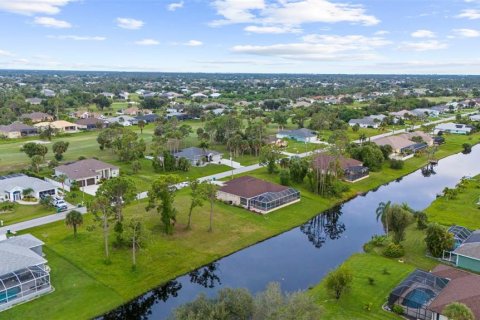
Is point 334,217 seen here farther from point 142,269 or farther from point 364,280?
point 142,269

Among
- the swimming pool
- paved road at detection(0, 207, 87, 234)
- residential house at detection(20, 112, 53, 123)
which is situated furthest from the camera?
residential house at detection(20, 112, 53, 123)

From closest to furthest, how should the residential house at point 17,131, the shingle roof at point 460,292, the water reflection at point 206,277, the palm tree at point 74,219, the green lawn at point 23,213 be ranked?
the shingle roof at point 460,292 → the water reflection at point 206,277 → the palm tree at point 74,219 → the green lawn at point 23,213 → the residential house at point 17,131

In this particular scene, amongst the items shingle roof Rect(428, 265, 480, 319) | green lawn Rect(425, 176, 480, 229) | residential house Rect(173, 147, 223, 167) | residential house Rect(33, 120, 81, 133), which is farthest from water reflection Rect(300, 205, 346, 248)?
residential house Rect(33, 120, 81, 133)

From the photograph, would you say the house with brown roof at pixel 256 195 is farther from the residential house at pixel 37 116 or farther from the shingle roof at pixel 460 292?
the residential house at pixel 37 116

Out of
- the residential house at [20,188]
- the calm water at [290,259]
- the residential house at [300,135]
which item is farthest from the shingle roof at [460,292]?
the residential house at [300,135]

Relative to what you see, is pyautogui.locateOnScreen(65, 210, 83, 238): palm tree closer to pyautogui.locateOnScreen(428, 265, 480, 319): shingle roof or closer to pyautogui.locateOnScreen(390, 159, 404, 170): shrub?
pyautogui.locateOnScreen(428, 265, 480, 319): shingle roof

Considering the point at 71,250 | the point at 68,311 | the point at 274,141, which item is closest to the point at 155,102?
the point at 274,141

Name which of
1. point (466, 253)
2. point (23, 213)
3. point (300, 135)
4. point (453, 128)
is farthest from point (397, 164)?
point (23, 213)
